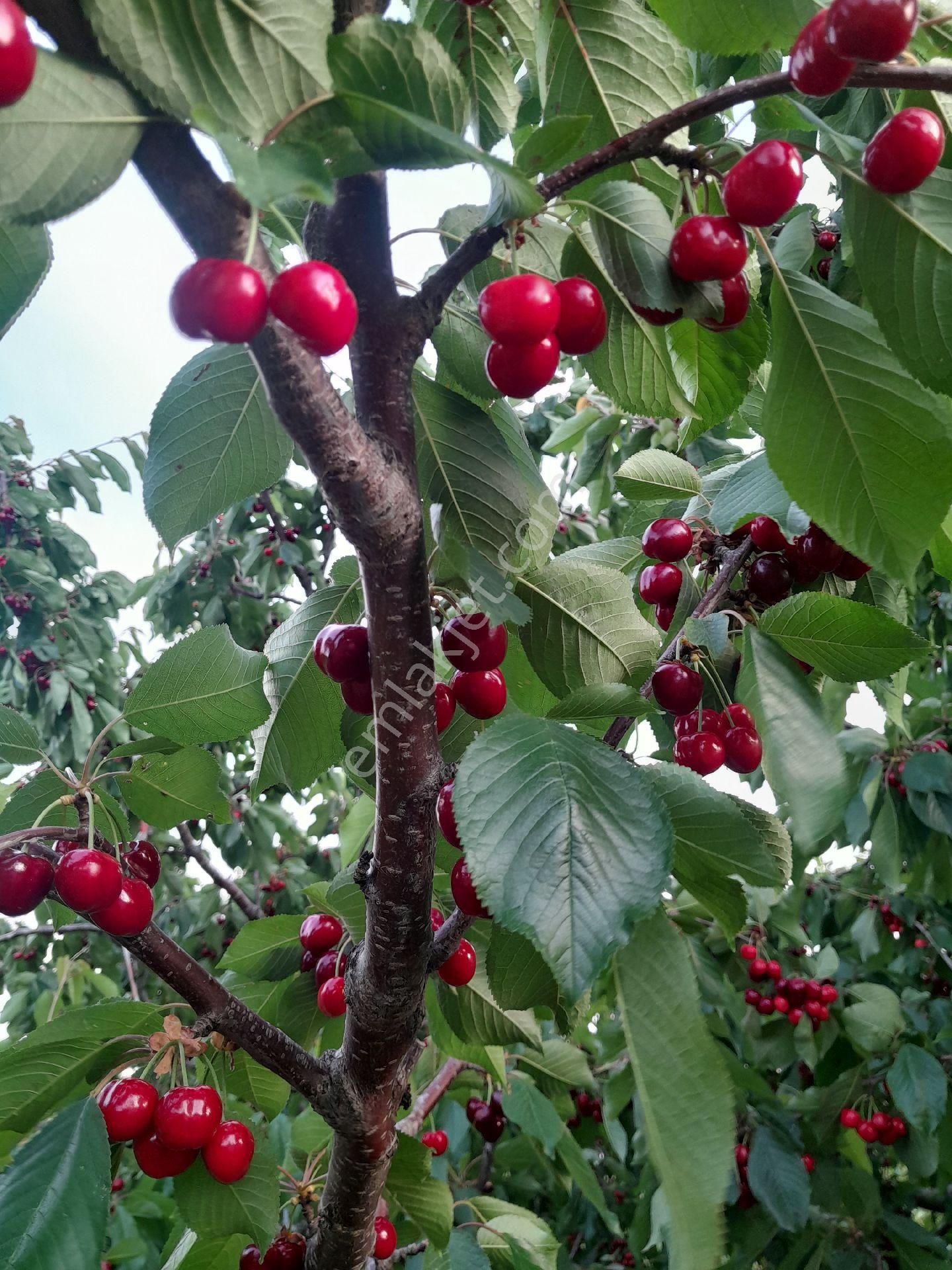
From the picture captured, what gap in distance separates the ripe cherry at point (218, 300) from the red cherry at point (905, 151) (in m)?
0.44

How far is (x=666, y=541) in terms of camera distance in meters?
1.09

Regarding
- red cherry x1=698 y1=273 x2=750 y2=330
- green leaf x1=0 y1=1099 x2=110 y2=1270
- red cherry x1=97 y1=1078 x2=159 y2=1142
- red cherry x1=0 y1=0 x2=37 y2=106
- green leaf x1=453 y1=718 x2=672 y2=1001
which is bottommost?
red cherry x1=97 y1=1078 x2=159 y2=1142

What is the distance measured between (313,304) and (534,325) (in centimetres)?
20

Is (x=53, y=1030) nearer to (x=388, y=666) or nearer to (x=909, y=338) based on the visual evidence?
(x=388, y=666)

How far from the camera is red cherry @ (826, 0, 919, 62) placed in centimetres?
51

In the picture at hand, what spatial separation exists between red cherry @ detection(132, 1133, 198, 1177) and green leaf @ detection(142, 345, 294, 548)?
2.06 ft

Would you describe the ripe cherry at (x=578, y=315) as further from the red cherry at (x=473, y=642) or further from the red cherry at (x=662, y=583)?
the red cherry at (x=662, y=583)

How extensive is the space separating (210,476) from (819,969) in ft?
10.3

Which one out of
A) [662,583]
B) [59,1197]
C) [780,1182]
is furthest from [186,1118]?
[780,1182]

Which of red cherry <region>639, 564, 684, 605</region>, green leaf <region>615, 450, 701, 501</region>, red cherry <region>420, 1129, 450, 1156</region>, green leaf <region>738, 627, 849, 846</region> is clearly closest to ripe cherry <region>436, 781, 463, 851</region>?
green leaf <region>738, 627, 849, 846</region>

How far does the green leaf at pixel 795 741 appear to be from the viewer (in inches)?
22.7

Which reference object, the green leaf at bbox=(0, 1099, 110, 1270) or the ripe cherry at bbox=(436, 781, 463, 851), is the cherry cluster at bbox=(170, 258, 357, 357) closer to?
the ripe cherry at bbox=(436, 781, 463, 851)

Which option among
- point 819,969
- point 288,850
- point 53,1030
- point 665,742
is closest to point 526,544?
point 665,742

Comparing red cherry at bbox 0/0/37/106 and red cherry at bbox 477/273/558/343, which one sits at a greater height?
red cherry at bbox 0/0/37/106
